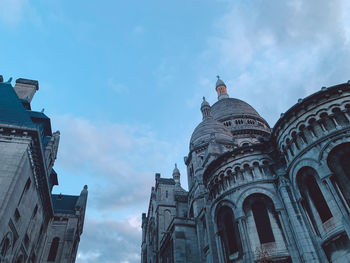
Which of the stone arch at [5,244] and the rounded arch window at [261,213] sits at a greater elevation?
the rounded arch window at [261,213]

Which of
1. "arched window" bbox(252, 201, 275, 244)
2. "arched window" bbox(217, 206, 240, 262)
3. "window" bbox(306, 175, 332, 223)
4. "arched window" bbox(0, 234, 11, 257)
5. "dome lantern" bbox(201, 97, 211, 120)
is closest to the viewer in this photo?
"window" bbox(306, 175, 332, 223)

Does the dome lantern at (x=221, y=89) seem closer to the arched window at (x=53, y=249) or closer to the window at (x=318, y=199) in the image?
the arched window at (x=53, y=249)

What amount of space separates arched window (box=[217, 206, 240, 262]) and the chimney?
22491mm

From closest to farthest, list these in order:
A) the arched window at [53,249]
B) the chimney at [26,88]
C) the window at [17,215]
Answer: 1. the window at [17,215]
2. the chimney at [26,88]
3. the arched window at [53,249]

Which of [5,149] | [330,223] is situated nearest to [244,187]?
[330,223]

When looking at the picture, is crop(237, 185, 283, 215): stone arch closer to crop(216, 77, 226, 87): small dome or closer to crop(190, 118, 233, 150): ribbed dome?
crop(190, 118, 233, 150): ribbed dome

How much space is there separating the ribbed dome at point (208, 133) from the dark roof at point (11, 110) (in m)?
22.8

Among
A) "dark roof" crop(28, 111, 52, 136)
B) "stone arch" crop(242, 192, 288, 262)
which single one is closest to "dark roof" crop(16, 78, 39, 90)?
"dark roof" crop(28, 111, 52, 136)

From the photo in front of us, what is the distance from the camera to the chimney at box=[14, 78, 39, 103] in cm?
2773

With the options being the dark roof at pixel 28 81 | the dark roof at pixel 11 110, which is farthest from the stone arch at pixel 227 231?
the dark roof at pixel 28 81

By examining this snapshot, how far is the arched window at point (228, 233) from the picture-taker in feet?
68.9

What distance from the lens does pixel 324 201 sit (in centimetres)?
1691

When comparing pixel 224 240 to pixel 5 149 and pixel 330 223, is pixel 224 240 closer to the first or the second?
pixel 330 223

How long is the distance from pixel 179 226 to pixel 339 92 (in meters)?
20.5
